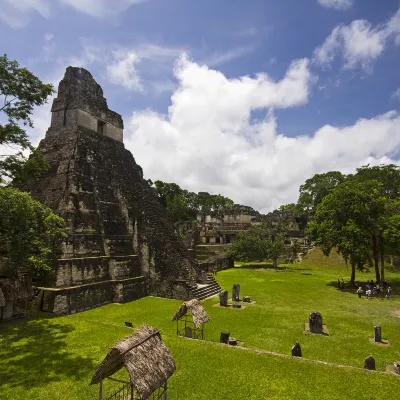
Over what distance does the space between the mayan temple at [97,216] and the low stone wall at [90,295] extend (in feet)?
0.13

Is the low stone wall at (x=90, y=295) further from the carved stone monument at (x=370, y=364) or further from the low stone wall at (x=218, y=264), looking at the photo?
the low stone wall at (x=218, y=264)

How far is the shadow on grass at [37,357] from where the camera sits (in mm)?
7087

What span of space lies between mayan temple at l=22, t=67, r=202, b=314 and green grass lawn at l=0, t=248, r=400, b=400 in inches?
44.2

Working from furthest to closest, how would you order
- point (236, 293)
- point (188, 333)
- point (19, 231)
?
point (236, 293)
point (19, 231)
point (188, 333)

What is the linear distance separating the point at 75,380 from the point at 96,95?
18205 millimetres

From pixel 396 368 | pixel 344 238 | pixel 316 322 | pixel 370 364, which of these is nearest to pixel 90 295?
pixel 316 322

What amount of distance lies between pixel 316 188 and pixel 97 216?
1734 inches

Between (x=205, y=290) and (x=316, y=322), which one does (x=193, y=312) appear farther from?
(x=205, y=290)

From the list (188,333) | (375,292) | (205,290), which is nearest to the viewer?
(188,333)

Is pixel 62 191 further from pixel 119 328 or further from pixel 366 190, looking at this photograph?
pixel 366 190

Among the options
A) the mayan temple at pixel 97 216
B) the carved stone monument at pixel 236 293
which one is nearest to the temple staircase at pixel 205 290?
the mayan temple at pixel 97 216

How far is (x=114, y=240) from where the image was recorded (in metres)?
16.3

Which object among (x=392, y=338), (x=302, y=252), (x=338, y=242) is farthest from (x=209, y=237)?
(x=392, y=338)

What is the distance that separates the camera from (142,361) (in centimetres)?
534
